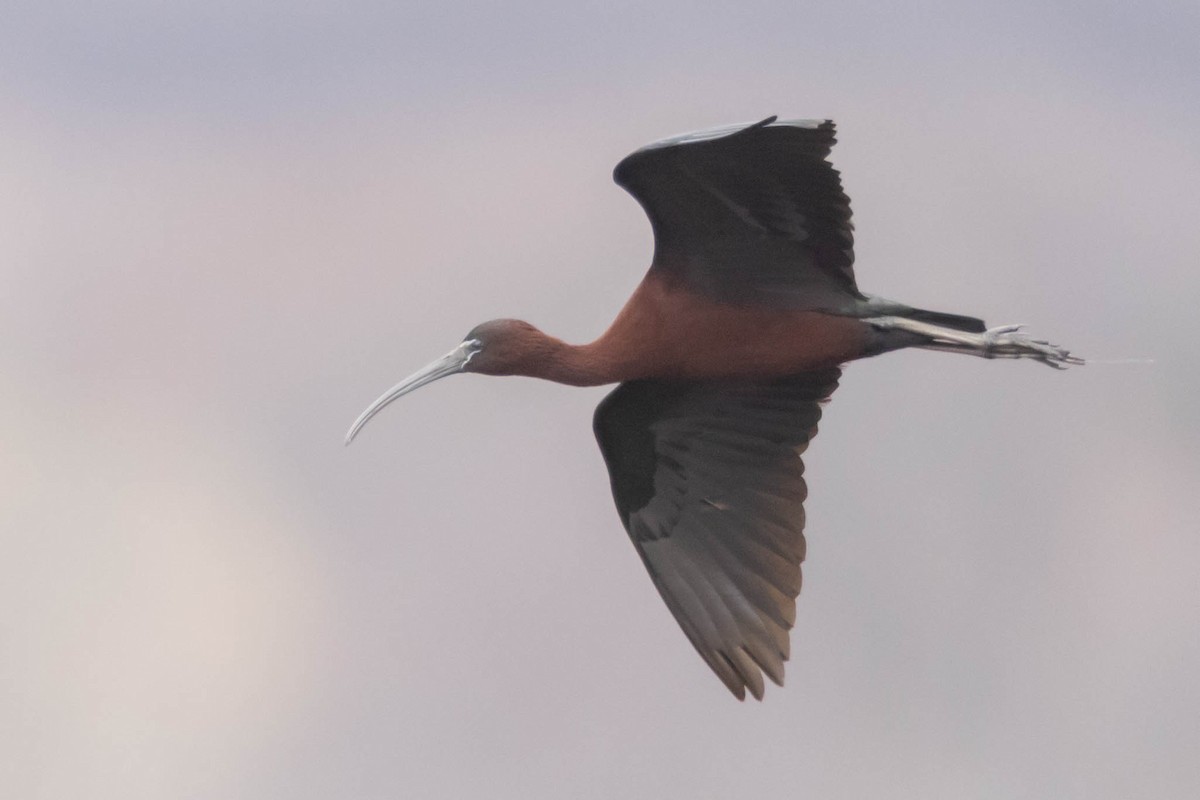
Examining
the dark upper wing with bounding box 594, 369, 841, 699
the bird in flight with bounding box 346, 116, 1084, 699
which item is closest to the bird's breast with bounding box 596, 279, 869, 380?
the bird in flight with bounding box 346, 116, 1084, 699

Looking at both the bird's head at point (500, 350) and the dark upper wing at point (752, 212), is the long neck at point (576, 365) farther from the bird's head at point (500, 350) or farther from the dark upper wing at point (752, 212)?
the dark upper wing at point (752, 212)

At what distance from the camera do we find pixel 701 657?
683 inches

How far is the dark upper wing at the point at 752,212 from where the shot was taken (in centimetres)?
1528

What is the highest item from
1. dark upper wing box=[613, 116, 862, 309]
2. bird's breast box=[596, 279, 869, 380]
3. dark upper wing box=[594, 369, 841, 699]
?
dark upper wing box=[613, 116, 862, 309]

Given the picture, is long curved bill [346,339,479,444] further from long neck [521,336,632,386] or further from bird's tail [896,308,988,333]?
bird's tail [896,308,988,333]

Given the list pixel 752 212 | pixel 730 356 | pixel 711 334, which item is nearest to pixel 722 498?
pixel 730 356

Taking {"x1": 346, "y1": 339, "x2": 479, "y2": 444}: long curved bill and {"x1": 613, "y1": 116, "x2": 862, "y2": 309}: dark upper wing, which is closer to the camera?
{"x1": 613, "y1": 116, "x2": 862, "y2": 309}: dark upper wing

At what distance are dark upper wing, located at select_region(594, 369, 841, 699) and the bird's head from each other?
126 cm

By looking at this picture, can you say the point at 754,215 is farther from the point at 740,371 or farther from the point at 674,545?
the point at 674,545

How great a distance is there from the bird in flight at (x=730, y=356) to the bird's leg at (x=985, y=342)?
0.06 ft

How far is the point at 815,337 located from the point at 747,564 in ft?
7.45

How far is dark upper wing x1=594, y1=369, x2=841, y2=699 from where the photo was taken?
1739 centimetres

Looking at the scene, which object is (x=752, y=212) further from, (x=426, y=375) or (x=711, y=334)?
(x=426, y=375)

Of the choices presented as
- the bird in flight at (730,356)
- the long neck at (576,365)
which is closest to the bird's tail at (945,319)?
the bird in flight at (730,356)
